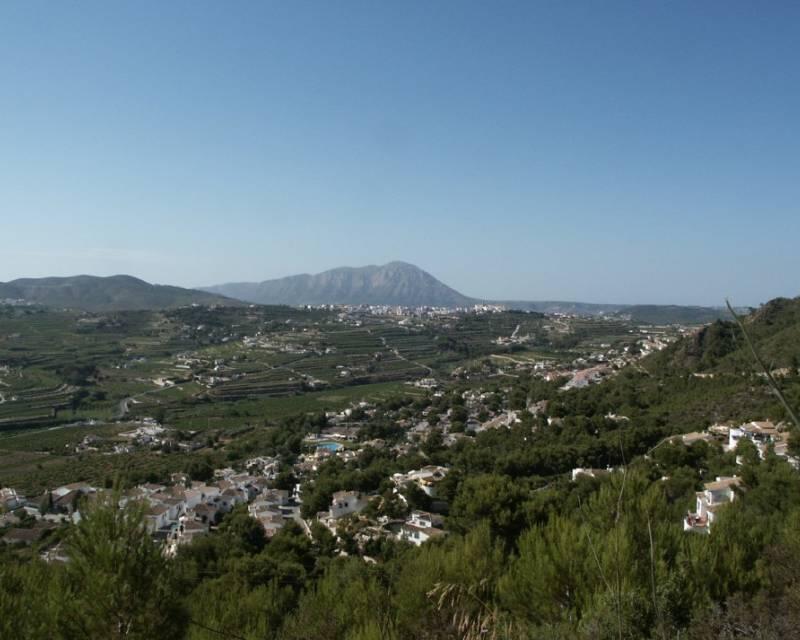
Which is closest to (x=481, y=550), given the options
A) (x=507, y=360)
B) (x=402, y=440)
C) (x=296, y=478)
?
(x=296, y=478)

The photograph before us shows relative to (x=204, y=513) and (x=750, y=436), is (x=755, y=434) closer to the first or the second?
(x=750, y=436)

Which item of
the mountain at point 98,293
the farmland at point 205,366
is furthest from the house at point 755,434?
the mountain at point 98,293

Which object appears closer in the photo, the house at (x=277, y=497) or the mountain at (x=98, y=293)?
the house at (x=277, y=497)

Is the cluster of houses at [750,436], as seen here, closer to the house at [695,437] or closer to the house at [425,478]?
the house at [695,437]

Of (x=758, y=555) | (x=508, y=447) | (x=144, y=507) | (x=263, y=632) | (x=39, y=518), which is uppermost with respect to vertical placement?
(x=144, y=507)

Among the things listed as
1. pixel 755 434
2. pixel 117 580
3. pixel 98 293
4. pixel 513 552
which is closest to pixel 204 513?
pixel 513 552

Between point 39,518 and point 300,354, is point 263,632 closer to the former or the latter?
point 39,518
